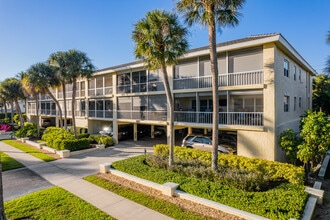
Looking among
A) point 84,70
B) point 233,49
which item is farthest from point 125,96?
point 233,49

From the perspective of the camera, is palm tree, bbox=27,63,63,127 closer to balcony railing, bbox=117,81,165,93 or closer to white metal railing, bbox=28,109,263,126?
white metal railing, bbox=28,109,263,126

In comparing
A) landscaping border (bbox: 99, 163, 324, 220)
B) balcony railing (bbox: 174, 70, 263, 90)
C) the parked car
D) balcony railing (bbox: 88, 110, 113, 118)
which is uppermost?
balcony railing (bbox: 174, 70, 263, 90)

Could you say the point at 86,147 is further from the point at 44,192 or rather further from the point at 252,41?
the point at 252,41

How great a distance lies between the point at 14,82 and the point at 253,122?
3494 centimetres

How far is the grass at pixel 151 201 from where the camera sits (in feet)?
22.3

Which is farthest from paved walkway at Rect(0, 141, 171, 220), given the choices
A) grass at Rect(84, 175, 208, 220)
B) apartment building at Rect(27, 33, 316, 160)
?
apartment building at Rect(27, 33, 316, 160)

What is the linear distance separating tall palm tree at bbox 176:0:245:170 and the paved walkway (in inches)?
175

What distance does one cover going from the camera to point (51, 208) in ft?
23.7

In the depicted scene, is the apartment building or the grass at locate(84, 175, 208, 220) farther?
the apartment building

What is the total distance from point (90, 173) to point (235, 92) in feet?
35.8

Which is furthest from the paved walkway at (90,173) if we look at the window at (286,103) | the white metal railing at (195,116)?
the window at (286,103)

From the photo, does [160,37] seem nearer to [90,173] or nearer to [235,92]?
[235,92]

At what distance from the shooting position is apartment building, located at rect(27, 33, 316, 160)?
12.1 metres

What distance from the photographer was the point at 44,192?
28.7ft
